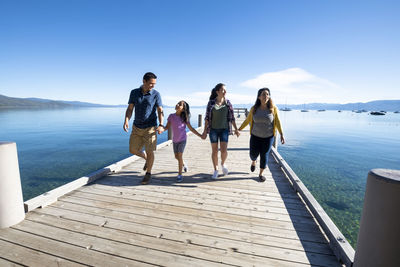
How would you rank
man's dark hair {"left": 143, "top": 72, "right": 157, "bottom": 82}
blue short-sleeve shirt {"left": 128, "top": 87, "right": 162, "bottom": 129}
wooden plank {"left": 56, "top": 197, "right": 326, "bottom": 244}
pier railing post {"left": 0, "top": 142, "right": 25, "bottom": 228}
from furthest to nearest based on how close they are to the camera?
blue short-sleeve shirt {"left": 128, "top": 87, "right": 162, "bottom": 129}
man's dark hair {"left": 143, "top": 72, "right": 157, "bottom": 82}
wooden plank {"left": 56, "top": 197, "right": 326, "bottom": 244}
pier railing post {"left": 0, "top": 142, "right": 25, "bottom": 228}

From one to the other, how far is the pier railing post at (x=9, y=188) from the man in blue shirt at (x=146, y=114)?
178 cm

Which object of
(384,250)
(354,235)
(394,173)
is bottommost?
(354,235)

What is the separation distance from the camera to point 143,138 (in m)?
4.00

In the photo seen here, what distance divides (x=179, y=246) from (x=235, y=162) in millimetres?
3989

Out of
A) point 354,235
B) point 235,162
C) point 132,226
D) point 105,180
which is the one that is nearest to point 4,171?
point 132,226

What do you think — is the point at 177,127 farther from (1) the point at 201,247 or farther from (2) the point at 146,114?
(1) the point at 201,247

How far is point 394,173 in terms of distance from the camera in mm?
1422

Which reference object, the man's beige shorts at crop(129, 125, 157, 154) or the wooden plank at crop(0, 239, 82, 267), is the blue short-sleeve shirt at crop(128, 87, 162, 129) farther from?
the wooden plank at crop(0, 239, 82, 267)

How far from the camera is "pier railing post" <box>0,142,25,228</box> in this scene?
223 cm

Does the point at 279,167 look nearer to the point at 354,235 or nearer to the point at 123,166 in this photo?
the point at 354,235

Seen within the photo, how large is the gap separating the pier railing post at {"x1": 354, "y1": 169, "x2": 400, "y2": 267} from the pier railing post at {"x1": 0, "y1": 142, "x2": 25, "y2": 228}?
3.86m

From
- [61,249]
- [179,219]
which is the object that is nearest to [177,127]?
[179,219]

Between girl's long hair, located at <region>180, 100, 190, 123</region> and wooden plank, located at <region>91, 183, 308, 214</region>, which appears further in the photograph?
girl's long hair, located at <region>180, 100, 190, 123</region>

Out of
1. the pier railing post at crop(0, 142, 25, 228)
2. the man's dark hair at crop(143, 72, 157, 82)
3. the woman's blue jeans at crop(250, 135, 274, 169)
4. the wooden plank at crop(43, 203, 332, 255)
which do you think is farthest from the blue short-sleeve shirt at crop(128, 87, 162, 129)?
the woman's blue jeans at crop(250, 135, 274, 169)
